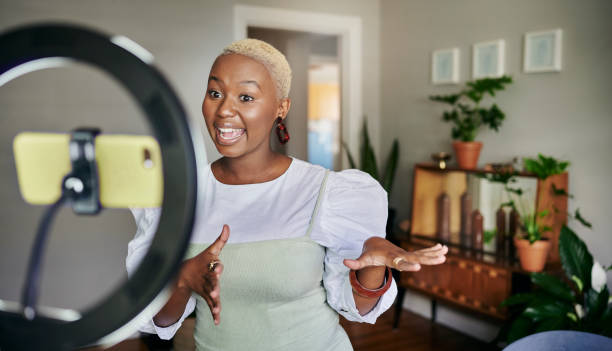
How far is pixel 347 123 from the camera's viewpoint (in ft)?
14.0

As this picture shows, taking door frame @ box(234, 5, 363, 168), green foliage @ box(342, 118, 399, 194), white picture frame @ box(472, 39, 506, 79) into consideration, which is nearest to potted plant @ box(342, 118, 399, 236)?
green foliage @ box(342, 118, 399, 194)

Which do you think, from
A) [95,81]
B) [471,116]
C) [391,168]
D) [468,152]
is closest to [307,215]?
[95,81]

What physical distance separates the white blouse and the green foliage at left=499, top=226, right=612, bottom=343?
165 cm

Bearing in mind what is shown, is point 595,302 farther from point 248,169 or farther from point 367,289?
point 248,169

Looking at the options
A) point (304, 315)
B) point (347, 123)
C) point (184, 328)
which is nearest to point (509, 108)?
point (347, 123)

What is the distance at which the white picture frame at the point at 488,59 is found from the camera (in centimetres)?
323

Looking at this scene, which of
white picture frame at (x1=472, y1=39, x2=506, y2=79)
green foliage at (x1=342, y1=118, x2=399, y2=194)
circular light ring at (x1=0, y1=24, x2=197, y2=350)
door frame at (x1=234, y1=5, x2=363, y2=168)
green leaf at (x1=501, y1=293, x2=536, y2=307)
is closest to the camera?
circular light ring at (x1=0, y1=24, x2=197, y2=350)

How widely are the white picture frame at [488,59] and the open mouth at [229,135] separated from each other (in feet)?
9.27

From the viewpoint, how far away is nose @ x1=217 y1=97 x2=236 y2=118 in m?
0.82

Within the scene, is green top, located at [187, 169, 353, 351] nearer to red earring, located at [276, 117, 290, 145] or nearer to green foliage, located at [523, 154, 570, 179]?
red earring, located at [276, 117, 290, 145]

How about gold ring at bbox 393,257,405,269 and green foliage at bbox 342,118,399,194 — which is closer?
gold ring at bbox 393,257,405,269

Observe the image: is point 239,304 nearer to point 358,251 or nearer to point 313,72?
point 358,251

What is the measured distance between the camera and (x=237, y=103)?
33.2 inches

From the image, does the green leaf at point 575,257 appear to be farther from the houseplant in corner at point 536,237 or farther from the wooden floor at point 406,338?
the wooden floor at point 406,338
